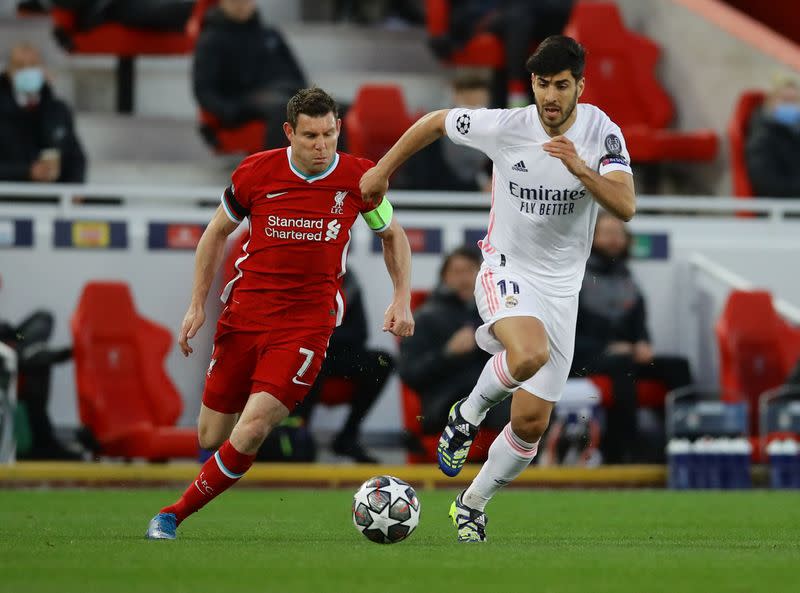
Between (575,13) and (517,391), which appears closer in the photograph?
(517,391)

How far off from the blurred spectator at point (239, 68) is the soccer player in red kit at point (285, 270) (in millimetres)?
7070

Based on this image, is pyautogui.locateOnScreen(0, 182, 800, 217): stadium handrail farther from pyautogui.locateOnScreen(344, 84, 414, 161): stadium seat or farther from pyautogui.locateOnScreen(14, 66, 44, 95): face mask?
pyautogui.locateOnScreen(14, 66, 44, 95): face mask

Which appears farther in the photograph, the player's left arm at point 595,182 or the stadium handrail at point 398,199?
the stadium handrail at point 398,199

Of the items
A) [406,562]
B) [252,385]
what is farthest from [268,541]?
[406,562]

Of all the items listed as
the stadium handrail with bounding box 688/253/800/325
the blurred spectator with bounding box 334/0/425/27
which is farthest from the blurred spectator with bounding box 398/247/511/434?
the blurred spectator with bounding box 334/0/425/27

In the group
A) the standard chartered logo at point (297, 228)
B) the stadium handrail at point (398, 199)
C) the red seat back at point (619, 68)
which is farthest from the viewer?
the red seat back at point (619, 68)

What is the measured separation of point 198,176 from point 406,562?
10.2 metres

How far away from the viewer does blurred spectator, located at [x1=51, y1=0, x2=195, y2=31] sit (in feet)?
55.5

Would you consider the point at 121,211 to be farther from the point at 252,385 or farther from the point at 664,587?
the point at 664,587

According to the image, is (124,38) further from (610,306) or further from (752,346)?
(752,346)

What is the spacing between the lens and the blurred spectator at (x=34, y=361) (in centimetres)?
1340

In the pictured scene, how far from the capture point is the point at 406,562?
730 cm

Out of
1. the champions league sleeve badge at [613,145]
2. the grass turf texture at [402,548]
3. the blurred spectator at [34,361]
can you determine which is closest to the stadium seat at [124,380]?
the blurred spectator at [34,361]

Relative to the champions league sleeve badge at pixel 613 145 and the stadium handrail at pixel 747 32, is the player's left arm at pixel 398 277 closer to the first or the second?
the champions league sleeve badge at pixel 613 145
